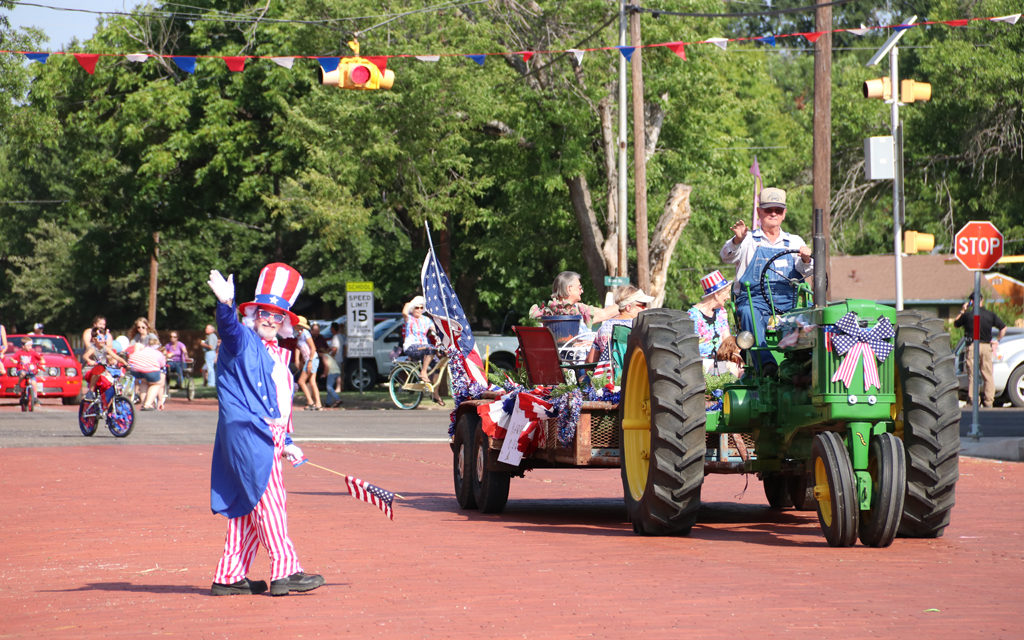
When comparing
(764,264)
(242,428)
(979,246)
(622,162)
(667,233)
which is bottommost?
(242,428)

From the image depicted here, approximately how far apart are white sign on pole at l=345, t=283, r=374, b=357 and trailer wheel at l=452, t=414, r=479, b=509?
22.3 m

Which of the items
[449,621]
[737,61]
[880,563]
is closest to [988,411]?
[737,61]

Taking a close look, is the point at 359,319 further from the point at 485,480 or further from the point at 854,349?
the point at 854,349

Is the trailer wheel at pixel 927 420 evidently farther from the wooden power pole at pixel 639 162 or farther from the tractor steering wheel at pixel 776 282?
the wooden power pole at pixel 639 162

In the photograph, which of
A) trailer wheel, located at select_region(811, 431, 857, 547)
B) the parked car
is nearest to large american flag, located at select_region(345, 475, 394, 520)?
trailer wheel, located at select_region(811, 431, 857, 547)

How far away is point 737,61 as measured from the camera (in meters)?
38.1

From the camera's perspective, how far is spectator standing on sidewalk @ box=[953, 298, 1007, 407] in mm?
26906

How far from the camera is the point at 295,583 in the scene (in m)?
7.93

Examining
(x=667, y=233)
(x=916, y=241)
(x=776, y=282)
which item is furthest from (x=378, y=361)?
(x=776, y=282)

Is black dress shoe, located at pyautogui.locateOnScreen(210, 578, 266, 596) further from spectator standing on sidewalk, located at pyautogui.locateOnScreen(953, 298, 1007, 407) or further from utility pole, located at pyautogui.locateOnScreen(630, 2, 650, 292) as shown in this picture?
utility pole, located at pyautogui.locateOnScreen(630, 2, 650, 292)

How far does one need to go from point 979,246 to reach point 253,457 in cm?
1509

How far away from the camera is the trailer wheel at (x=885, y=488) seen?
8.91 meters

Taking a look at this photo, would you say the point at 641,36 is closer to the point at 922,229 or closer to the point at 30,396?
the point at 30,396

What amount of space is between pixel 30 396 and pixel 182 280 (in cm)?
4116
